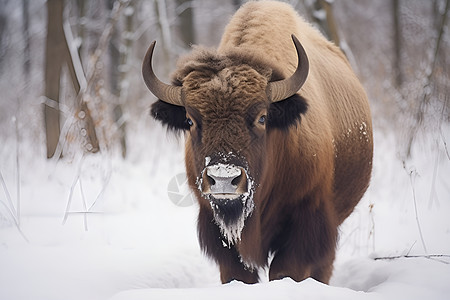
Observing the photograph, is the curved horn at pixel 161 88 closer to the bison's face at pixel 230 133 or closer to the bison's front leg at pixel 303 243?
the bison's face at pixel 230 133

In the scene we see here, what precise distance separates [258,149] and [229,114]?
352mm

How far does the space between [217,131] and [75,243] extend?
1.89 m

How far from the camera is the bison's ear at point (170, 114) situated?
3.71m

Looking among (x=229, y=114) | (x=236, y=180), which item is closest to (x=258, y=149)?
(x=229, y=114)

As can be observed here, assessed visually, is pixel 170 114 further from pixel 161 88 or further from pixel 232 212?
pixel 232 212

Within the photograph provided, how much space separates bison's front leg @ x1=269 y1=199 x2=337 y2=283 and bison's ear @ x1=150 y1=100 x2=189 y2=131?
1139 millimetres

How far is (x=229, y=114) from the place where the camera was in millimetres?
3264

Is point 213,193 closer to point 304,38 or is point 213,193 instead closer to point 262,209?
point 262,209

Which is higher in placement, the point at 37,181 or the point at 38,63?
the point at 37,181

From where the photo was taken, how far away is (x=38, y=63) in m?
24.0

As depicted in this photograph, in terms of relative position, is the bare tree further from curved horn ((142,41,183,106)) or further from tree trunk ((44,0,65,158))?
curved horn ((142,41,183,106))

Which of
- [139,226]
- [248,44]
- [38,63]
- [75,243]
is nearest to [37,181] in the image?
[139,226]

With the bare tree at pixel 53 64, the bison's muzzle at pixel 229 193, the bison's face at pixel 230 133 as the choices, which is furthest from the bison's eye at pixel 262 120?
the bare tree at pixel 53 64

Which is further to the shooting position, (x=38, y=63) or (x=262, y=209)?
(x=38, y=63)
